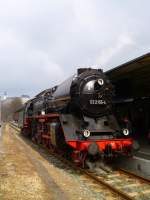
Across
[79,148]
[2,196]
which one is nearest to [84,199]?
[2,196]

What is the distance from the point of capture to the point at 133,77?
51.3ft

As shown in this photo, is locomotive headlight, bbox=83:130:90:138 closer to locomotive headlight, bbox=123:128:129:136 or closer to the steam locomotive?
the steam locomotive

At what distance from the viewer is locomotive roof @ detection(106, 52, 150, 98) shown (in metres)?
12.4

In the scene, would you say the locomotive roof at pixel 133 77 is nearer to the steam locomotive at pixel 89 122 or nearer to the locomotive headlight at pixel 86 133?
the steam locomotive at pixel 89 122

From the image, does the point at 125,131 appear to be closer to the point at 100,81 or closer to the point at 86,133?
the point at 86,133

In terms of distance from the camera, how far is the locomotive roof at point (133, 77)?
40.6 feet

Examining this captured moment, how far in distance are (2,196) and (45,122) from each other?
7937 millimetres

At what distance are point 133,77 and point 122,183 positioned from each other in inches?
253

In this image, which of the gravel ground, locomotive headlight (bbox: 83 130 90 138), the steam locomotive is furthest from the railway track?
locomotive headlight (bbox: 83 130 90 138)

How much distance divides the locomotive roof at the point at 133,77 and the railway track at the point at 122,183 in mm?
3641

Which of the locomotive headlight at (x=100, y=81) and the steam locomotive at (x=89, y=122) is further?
the locomotive headlight at (x=100, y=81)

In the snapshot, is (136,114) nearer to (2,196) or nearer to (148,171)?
(148,171)

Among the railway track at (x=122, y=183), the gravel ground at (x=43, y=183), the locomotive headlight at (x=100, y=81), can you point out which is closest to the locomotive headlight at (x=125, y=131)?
the railway track at (x=122, y=183)

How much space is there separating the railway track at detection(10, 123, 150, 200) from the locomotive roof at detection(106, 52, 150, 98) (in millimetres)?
3641
